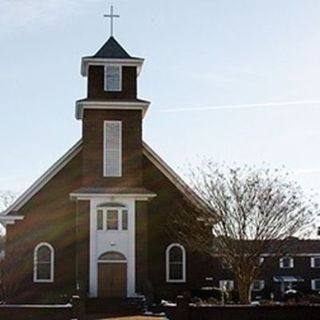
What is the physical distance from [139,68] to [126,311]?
48.9 feet

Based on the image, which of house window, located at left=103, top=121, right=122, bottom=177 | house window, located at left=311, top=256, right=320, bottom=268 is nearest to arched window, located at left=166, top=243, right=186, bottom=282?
house window, located at left=103, top=121, right=122, bottom=177

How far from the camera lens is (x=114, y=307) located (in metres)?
44.1

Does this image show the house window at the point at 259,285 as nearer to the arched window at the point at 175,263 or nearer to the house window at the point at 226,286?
the house window at the point at 226,286

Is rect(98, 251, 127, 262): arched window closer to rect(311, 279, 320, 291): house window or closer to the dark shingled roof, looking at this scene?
the dark shingled roof

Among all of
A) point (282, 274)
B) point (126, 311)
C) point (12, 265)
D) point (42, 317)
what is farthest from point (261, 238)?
point (282, 274)

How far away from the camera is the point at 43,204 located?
49.3 meters

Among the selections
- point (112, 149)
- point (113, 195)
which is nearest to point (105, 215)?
point (113, 195)

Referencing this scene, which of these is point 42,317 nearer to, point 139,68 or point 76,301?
point 76,301

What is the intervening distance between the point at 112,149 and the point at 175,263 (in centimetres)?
790

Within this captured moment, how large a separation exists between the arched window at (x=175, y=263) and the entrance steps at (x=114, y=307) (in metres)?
4.83

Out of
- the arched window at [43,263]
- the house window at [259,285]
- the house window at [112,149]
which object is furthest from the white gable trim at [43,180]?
the house window at [259,285]

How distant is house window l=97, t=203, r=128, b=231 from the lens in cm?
4725

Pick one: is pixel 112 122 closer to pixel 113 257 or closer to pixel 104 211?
pixel 104 211

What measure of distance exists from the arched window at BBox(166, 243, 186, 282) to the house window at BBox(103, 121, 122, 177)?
5791 millimetres
